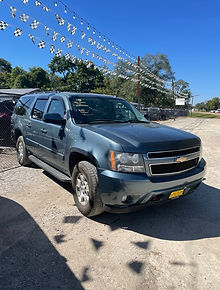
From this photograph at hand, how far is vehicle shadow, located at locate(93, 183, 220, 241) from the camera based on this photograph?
291cm

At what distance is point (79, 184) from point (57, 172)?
2.83 ft

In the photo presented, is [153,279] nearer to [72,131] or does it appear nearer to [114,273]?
[114,273]

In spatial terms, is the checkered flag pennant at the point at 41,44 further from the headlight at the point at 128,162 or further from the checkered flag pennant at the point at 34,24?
the headlight at the point at 128,162

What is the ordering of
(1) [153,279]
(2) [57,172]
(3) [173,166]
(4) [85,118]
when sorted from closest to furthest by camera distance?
(1) [153,279] < (3) [173,166] < (4) [85,118] < (2) [57,172]

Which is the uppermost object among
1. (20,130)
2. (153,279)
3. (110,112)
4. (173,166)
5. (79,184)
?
(110,112)

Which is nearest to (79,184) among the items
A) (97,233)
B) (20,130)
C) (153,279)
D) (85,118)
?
(97,233)

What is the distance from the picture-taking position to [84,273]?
219 centimetres

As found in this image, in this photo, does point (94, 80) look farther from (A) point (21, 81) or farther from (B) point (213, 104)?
(B) point (213, 104)

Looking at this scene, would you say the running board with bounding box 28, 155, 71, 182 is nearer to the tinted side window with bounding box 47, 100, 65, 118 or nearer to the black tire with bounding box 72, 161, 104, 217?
the black tire with bounding box 72, 161, 104, 217

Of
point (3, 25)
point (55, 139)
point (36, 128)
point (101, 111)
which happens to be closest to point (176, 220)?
point (101, 111)

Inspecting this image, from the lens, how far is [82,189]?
3234mm

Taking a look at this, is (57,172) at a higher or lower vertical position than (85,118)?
lower

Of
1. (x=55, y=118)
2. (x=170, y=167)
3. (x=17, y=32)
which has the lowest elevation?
(x=170, y=167)

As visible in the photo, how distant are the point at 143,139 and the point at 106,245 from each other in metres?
1.43
